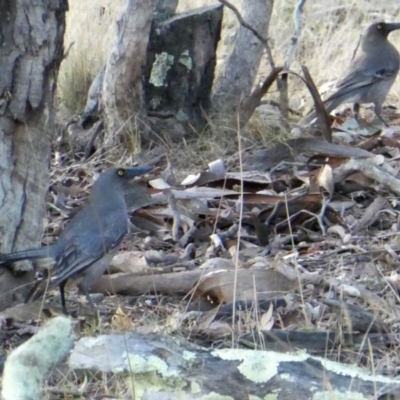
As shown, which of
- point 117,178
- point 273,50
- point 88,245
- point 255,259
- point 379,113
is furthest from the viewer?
point 273,50

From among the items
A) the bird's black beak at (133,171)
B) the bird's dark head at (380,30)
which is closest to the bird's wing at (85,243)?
the bird's black beak at (133,171)

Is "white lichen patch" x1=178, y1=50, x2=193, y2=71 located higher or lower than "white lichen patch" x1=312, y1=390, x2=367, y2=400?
higher

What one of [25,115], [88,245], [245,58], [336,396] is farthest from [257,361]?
[245,58]

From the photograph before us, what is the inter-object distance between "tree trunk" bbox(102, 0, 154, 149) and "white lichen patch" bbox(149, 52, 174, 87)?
22 cm

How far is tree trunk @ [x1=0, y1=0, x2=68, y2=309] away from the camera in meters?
4.26

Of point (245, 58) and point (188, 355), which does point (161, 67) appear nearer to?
point (245, 58)

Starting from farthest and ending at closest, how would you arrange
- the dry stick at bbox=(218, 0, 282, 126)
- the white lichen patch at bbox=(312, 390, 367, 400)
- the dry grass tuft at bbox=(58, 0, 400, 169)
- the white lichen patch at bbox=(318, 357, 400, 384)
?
1. the dry grass tuft at bbox=(58, 0, 400, 169)
2. the dry stick at bbox=(218, 0, 282, 126)
3. the white lichen patch at bbox=(318, 357, 400, 384)
4. the white lichen patch at bbox=(312, 390, 367, 400)

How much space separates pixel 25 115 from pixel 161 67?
3121mm

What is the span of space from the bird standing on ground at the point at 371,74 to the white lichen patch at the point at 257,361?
5032 mm

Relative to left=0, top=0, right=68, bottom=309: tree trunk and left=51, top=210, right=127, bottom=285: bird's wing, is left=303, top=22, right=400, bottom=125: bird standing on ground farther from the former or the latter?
left=0, top=0, right=68, bottom=309: tree trunk

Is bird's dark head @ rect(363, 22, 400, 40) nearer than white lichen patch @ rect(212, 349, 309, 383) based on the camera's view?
No

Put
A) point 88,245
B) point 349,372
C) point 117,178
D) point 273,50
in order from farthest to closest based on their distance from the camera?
1. point 273,50
2. point 117,178
3. point 88,245
4. point 349,372

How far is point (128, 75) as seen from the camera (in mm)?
7121

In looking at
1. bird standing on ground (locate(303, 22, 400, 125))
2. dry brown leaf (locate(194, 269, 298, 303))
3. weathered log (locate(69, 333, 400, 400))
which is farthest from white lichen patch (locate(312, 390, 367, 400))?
bird standing on ground (locate(303, 22, 400, 125))
